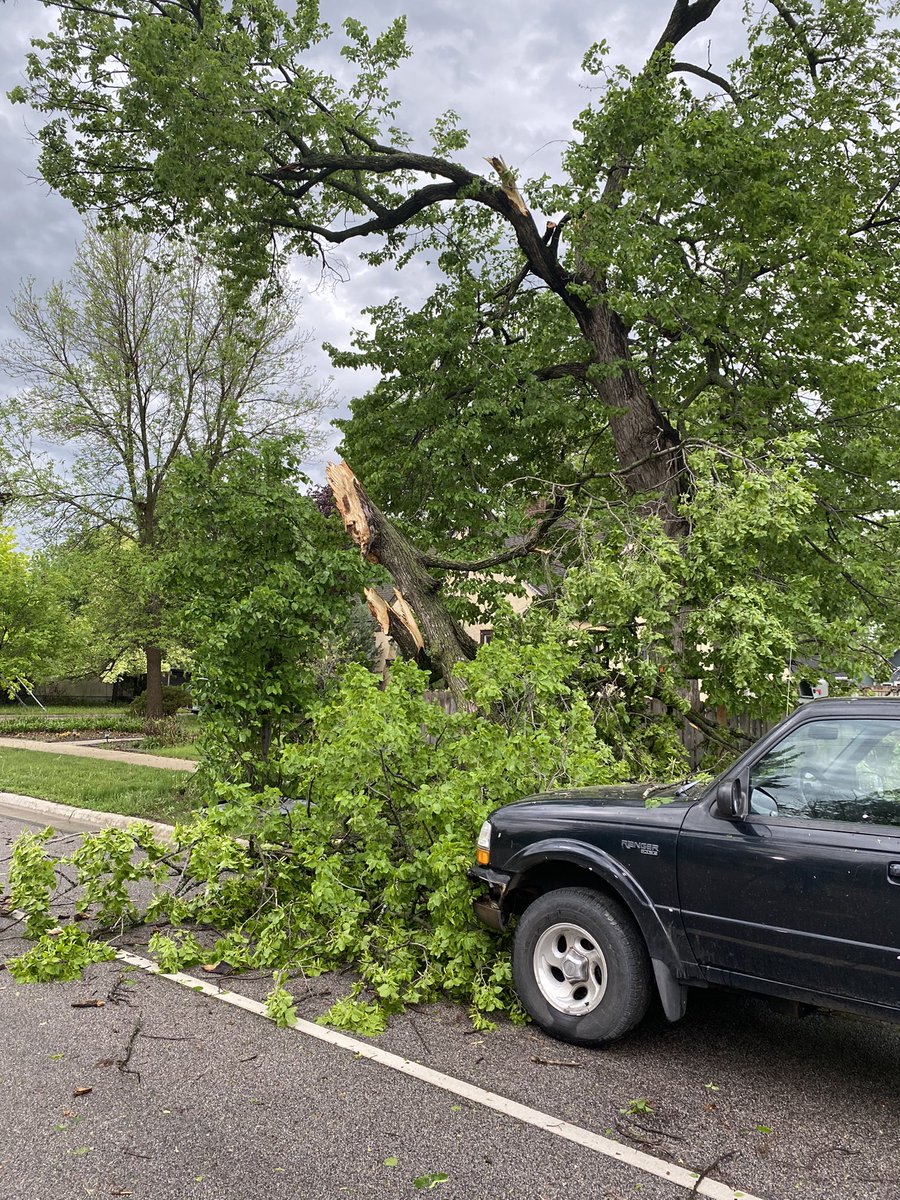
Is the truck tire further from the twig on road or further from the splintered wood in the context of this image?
the splintered wood

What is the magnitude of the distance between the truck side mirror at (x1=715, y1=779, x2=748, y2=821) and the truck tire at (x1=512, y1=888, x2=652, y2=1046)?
760 mm

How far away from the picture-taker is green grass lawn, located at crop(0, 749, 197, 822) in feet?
33.3

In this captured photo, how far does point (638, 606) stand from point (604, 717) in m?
1.02

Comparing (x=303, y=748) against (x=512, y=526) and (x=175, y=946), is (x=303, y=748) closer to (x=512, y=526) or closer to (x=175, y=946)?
(x=175, y=946)

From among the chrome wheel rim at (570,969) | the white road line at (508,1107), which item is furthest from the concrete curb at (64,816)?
the chrome wheel rim at (570,969)

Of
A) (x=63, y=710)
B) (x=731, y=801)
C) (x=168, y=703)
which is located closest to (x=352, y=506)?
(x=731, y=801)

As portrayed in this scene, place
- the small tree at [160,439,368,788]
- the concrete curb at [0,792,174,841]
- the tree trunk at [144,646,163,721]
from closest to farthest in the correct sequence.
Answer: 1. the small tree at [160,439,368,788]
2. the concrete curb at [0,792,174,841]
3. the tree trunk at [144,646,163,721]

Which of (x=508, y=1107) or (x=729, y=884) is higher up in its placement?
(x=729, y=884)

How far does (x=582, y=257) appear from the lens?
37.4 feet

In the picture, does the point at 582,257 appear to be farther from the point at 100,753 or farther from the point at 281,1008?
the point at 100,753

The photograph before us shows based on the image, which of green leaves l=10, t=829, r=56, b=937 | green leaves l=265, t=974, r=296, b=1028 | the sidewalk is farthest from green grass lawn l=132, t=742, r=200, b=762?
green leaves l=265, t=974, r=296, b=1028

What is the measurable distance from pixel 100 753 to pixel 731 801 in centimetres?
1519

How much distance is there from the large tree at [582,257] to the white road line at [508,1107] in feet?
14.5

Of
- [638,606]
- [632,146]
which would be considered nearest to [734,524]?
[638,606]
